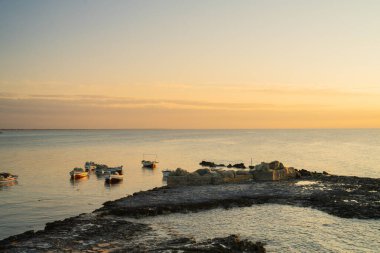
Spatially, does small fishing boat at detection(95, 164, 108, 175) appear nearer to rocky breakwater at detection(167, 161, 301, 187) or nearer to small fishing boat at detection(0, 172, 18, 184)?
small fishing boat at detection(0, 172, 18, 184)

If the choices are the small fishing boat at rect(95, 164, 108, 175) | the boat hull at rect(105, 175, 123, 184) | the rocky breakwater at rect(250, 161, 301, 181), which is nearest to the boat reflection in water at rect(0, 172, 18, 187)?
the boat hull at rect(105, 175, 123, 184)

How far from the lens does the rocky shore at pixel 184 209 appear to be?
2144 centimetres

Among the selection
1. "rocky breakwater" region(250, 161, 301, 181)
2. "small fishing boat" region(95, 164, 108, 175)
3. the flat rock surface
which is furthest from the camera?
"small fishing boat" region(95, 164, 108, 175)

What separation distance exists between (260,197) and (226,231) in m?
12.3

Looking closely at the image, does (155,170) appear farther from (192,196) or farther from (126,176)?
(192,196)

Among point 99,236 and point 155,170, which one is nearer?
point 99,236

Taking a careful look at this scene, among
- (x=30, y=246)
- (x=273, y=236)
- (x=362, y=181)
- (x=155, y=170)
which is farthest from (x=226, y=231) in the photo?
(x=155, y=170)

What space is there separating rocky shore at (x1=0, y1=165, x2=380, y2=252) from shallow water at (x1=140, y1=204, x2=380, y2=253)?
55.8 inches

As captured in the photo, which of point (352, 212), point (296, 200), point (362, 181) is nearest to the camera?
point (352, 212)

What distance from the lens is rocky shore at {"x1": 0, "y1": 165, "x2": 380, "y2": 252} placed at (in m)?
21.4

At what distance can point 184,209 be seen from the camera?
31938 mm

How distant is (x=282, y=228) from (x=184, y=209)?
29.3ft

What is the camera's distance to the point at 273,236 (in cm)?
2455

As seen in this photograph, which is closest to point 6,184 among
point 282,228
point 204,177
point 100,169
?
point 100,169
